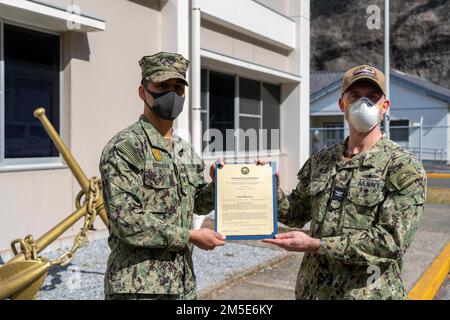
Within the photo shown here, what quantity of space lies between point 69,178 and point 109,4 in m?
2.21

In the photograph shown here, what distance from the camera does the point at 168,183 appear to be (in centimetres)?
229

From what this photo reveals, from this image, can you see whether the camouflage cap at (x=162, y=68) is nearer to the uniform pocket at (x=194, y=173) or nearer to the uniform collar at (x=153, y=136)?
the uniform collar at (x=153, y=136)

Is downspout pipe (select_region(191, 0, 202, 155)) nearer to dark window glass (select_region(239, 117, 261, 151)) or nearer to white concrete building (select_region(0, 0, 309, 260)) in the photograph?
white concrete building (select_region(0, 0, 309, 260))

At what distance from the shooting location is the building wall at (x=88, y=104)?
17.4 feet

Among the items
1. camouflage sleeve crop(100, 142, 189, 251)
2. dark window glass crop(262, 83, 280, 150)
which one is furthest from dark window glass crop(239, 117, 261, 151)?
camouflage sleeve crop(100, 142, 189, 251)

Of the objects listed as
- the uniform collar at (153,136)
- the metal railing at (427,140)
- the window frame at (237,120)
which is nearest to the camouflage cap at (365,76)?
the uniform collar at (153,136)

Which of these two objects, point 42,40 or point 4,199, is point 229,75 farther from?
point 4,199

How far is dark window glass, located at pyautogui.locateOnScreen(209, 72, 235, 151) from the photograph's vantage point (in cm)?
896

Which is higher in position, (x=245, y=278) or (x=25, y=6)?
(x=25, y=6)

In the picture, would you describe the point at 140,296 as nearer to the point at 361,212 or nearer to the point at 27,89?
the point at 361,212

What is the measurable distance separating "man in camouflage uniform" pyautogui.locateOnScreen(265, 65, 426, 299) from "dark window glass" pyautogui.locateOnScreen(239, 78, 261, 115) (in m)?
7.64

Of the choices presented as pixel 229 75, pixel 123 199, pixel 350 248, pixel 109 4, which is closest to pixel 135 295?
pixel 123 199

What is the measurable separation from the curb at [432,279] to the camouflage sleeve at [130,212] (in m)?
3.09

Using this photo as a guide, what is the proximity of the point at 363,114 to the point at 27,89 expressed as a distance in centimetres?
433
